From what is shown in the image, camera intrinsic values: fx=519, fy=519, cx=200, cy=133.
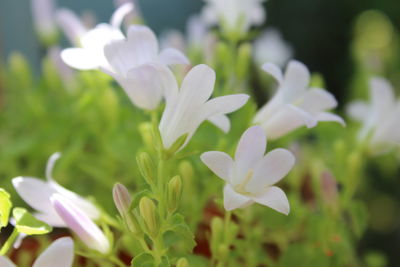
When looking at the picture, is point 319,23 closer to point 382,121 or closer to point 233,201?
point 382,121

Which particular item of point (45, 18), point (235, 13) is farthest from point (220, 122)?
point (45, 18)

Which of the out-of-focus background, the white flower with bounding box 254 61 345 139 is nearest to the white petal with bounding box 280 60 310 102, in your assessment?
the white flower with bounding box 254 61 345 139

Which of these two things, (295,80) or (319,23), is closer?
(295,80)

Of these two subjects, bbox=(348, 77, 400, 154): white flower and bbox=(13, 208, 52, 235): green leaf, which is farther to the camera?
bbox=(348, 77, 400, 154): white flower

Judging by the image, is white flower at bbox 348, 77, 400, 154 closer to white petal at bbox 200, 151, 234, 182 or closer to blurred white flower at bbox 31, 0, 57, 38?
white petal at bbox 200, 151, 234, 182

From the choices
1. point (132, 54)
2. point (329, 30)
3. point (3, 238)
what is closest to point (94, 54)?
point (132, 54)
